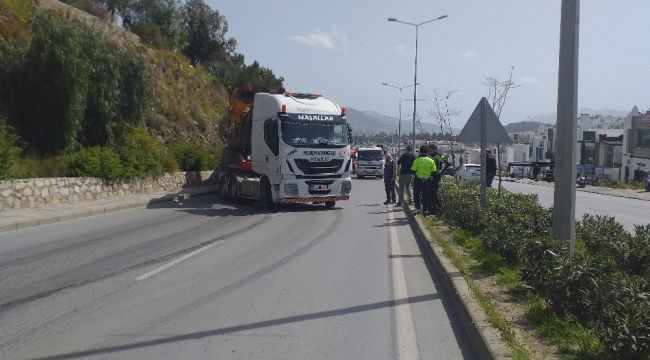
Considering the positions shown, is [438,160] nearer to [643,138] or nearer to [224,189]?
[224,189]

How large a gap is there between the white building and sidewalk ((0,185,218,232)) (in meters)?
46.8

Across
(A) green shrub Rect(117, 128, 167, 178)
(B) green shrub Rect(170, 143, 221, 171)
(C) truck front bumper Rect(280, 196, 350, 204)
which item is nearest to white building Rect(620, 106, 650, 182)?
(B) green shrub Rect(170, 143, 221, 171)

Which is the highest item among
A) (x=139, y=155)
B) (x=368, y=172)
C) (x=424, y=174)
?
(x=139, y=155)

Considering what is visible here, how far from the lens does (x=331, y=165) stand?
20203mm

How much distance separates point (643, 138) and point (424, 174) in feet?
162

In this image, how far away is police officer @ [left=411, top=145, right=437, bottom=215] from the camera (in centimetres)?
1709

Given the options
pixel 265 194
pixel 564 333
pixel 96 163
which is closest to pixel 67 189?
pixel 96 163

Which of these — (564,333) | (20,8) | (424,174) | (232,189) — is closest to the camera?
(564,333)

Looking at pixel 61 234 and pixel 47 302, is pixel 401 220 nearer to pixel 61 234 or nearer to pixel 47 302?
pixel 61 234

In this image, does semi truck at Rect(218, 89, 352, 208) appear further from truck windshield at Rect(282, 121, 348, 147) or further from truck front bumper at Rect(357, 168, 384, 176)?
truck front bumper at Rect(357, 168, 384, 176)

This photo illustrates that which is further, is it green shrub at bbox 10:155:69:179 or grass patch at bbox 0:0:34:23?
grass patch at bbox 0:0:34:23

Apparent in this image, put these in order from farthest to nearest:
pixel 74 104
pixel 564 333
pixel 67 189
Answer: pixel 74 104
pixel 67 189
pixel 564 333

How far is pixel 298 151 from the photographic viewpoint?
1952 cm

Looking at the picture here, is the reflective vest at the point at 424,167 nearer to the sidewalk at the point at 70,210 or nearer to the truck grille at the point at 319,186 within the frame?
the truck grille at the point at 319,186
